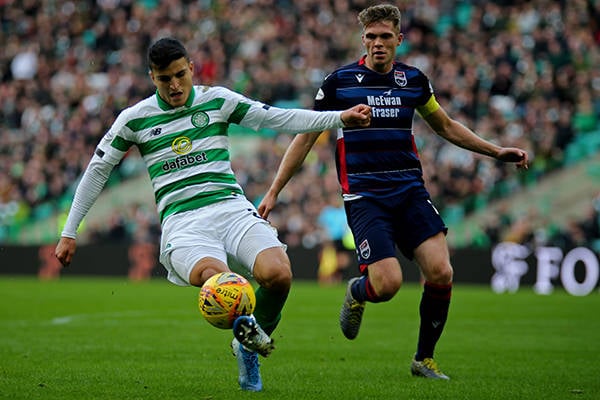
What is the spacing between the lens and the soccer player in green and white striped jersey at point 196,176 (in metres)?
7.24

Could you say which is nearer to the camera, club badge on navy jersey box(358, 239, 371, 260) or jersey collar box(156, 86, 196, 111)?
jersey collar box(156, 86, 196, 111)

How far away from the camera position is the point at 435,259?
8.08m

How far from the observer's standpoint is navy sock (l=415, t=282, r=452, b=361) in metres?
8.29

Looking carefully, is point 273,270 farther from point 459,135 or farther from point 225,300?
point 459,135

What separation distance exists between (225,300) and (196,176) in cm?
110

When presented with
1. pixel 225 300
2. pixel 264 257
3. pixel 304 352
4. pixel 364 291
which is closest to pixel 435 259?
pixel 364 291

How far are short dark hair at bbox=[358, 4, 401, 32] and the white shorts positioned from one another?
179 cm

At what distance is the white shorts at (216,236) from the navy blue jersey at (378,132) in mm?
1126

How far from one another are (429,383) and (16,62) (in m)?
28.5

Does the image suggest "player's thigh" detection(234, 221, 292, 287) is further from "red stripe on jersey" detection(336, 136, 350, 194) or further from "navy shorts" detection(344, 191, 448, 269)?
"red stripe on jersey" detection(336, 136, 350, 194)

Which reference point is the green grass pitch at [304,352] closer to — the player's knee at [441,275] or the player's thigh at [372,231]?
the player's knee at [441,275]

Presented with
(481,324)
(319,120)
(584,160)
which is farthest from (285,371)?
(584,160)

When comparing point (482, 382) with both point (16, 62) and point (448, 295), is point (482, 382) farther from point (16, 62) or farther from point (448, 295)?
point (16, 62)

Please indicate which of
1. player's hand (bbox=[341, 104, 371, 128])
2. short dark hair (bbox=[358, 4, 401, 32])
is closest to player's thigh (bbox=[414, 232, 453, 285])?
player's hand (bbox=[341, 104, 371, 128])
